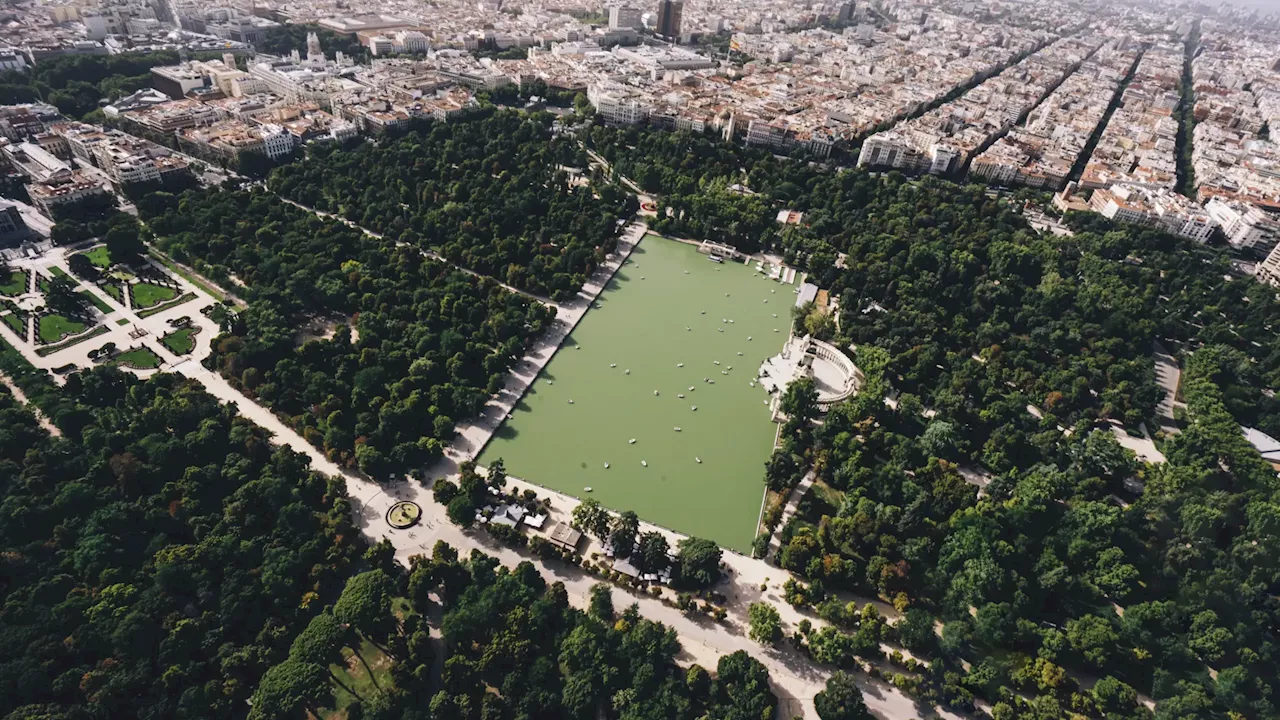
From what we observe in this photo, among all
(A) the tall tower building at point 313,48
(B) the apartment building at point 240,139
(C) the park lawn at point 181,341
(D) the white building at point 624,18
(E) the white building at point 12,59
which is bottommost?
(C) the park lawn at point 181,341

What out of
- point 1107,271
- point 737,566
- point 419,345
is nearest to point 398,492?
point 419,345

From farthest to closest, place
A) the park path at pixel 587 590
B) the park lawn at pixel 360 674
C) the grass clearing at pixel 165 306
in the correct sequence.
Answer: the grass clearing at pixel 165 306
the park path at pixel 587 590
the park lawn at pixel 360 674

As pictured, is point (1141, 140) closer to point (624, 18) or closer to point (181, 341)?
point (624, 18)

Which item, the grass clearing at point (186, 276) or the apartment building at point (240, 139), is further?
the apartment building at point (240, 139)

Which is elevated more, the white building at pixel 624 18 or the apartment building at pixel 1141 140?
the white building at pixel 624 18

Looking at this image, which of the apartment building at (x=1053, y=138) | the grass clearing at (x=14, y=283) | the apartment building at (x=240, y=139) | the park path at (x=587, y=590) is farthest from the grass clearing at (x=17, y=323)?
the apartment building at (x=1053, y=138)

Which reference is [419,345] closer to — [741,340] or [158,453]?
[158,453]

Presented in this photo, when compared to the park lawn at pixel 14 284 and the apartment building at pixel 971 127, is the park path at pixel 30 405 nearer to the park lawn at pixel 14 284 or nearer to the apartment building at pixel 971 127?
the park lawn at pixel 14 284
